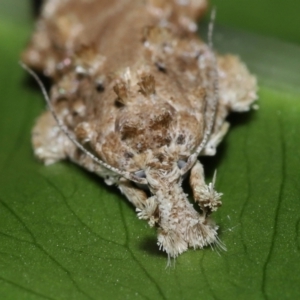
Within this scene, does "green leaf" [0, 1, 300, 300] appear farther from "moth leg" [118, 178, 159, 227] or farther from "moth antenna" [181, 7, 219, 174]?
"moth antenna" [181, 7, 219, 174]

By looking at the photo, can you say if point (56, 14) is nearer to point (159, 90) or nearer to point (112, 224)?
point (159, 90)

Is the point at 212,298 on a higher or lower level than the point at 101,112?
Result: lower

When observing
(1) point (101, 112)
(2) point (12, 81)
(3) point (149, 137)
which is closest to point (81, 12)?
(2) point (12, 81)

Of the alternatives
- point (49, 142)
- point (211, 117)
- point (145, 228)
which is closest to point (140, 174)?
point (145, 228)

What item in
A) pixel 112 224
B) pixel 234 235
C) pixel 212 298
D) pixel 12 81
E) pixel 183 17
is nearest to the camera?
pixel 212 298

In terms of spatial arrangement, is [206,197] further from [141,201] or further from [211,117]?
[211,117]

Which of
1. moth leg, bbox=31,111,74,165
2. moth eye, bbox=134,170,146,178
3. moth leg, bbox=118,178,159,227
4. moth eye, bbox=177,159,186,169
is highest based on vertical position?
moth eye, bbox=177,159,186,169

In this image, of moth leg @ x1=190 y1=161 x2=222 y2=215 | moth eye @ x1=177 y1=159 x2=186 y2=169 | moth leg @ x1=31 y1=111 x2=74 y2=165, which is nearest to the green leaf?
moth leg @ x1=31 y1=111 x2=74 y2=165

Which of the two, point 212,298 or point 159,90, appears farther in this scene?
point 159,90
